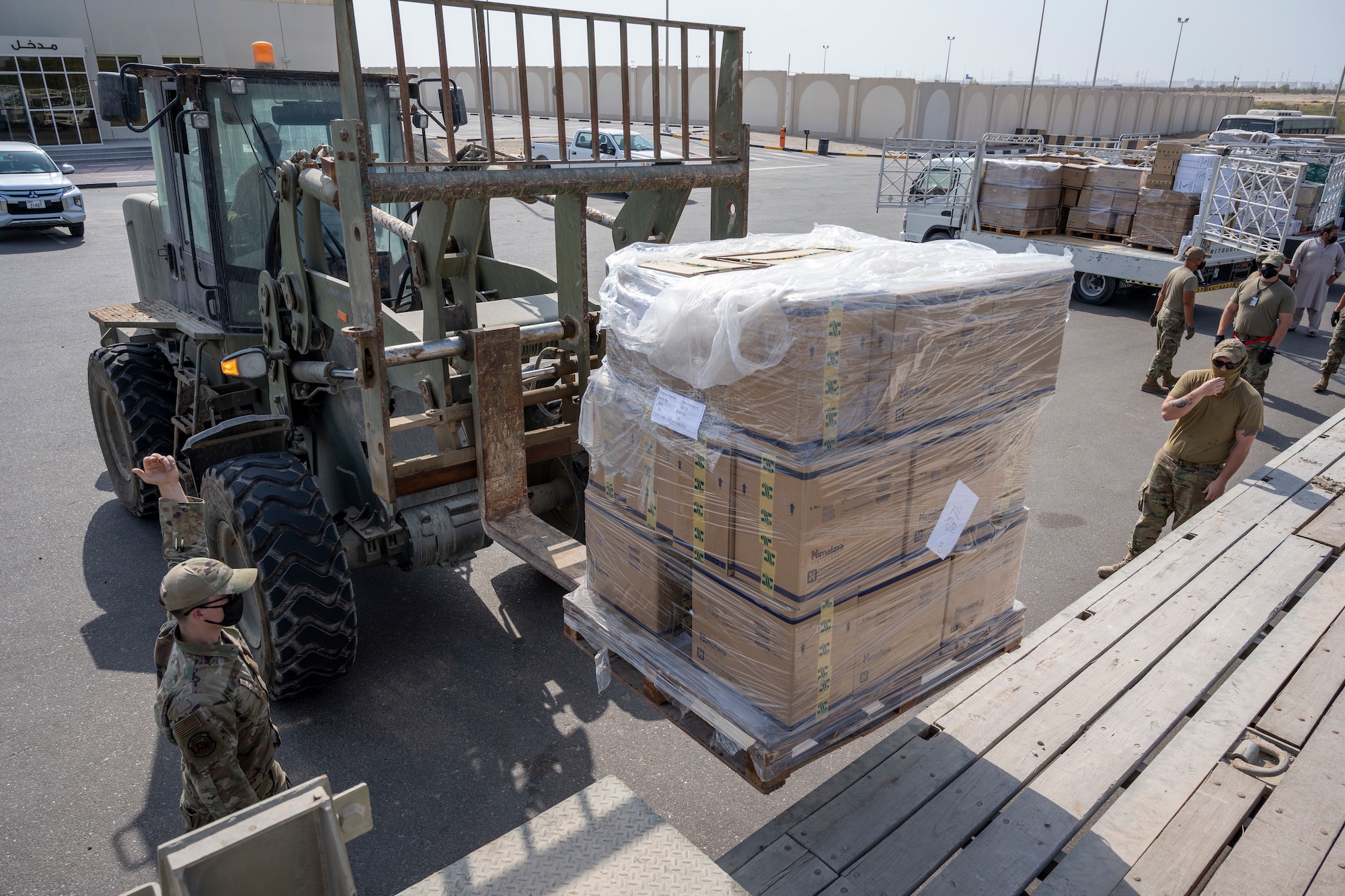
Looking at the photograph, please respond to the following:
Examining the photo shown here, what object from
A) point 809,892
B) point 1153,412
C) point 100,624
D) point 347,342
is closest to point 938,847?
point 809,892

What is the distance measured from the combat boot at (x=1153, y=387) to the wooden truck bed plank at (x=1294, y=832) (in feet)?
23.4

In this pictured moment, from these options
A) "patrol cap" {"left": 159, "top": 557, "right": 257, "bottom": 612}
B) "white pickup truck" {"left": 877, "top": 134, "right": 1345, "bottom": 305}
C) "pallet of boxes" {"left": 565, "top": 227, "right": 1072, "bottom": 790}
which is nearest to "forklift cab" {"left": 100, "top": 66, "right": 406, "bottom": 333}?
"patrol cap" {"left": 159, "top": 557, "right": 257, "bottom": 612}

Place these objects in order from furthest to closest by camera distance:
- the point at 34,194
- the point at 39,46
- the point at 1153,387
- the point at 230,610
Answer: the point at 39,46
the point at 34,194
the point at 1153,387
the point at 230,610

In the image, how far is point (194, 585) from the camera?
2879 mm

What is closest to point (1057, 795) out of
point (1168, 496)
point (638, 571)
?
point (638, 571)

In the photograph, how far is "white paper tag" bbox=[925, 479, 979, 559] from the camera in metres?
2.77

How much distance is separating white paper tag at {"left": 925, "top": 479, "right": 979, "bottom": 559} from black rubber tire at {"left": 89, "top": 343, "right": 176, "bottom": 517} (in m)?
5.15

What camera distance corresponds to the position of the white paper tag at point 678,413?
260 centimetres

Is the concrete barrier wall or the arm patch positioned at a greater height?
the concrete barrier wall

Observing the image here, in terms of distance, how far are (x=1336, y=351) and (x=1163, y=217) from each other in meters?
3.92

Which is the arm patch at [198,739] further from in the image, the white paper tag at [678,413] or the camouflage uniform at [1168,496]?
the camouflage uniform at [1168,496]

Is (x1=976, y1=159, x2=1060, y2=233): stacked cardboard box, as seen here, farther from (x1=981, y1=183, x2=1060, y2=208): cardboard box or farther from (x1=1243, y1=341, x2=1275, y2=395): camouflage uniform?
(x1=1243, y1=341, x2=1275, y2=395): camouflage uniform

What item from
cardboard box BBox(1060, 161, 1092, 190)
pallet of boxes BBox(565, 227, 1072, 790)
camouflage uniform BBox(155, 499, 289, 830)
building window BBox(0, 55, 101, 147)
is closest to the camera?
pallet of boxes BBox(565, 227, 1072, 790)

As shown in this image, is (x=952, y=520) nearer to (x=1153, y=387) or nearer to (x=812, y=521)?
(x=812, y=521)
